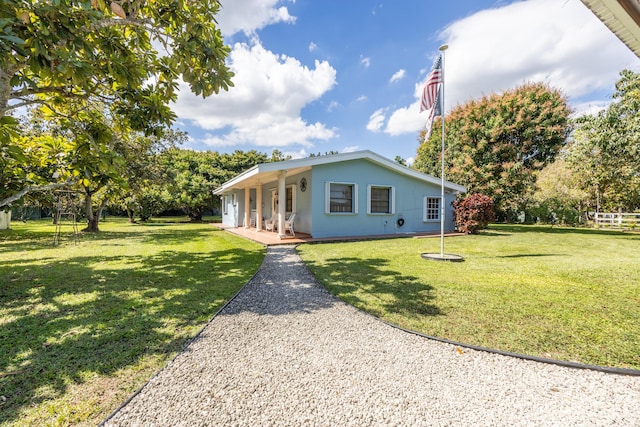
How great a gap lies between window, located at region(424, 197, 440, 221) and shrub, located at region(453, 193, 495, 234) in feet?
3.36

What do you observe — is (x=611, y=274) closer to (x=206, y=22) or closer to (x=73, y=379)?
(x=73, y=379)

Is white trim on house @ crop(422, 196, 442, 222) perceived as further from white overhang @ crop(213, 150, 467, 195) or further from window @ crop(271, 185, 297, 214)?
window @ crop(271, 185, 297, 214)

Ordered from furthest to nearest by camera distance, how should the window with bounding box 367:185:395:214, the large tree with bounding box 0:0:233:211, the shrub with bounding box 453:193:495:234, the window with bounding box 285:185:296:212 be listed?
the shrub with bounding box 453:193:495:234, the window with bounding box 285:185:296:212, the window with bounding box 367:185:395:214, the large tree with bounding box 0:0:233:211

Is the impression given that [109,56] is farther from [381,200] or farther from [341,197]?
[381,200]

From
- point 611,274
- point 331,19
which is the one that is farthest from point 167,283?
point 331,19

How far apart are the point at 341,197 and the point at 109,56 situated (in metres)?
8.72

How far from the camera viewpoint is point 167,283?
491cm

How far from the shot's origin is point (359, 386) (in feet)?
6.95

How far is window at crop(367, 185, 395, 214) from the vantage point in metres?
12.0

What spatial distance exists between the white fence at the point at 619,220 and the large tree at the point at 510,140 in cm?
629

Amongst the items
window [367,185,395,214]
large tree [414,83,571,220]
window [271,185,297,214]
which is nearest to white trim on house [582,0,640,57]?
window [367,185,395,214]

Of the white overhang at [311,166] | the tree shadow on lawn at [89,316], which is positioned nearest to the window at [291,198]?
the white overhang at [311,166]

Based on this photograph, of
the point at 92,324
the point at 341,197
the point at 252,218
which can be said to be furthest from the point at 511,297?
the point at 252,218

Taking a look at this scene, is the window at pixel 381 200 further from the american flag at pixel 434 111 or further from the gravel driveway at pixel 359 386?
the gravel driveway at pixel 359 386
